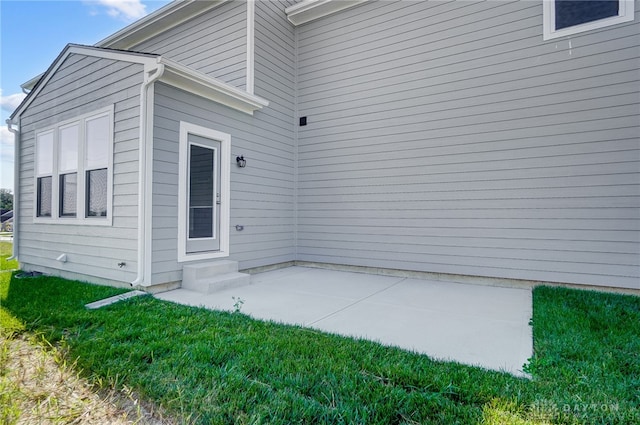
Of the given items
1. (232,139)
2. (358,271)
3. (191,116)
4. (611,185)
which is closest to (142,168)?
(191,116)

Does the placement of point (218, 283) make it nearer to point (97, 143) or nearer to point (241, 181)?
point (241, 181)

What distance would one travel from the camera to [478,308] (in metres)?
3.78

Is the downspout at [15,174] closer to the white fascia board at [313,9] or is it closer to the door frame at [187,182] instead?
the door frame at [187,182]

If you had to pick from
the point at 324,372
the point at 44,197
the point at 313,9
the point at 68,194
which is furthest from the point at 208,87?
the point at 324,372

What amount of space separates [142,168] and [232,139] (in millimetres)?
1605

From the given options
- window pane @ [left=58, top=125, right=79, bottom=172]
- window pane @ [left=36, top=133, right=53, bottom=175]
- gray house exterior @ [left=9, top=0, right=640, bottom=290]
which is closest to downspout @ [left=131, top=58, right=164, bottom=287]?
gray house exterior @ [left=9, top=0, right=640, bottom=290]

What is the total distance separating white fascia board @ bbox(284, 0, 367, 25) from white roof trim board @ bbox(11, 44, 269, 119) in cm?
229

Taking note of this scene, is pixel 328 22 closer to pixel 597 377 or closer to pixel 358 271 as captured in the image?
pixel 358 271

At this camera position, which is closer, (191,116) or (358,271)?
(191,116)

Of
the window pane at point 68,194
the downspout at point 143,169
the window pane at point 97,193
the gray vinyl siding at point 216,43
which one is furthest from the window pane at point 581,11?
the window pane at point 68,194

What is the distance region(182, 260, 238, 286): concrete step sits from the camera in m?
4.50

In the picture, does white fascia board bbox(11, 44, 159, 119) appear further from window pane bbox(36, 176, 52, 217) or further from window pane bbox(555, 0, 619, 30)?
window pane bbox(555, 0, 619, 30)

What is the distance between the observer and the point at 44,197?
5711 millimetres

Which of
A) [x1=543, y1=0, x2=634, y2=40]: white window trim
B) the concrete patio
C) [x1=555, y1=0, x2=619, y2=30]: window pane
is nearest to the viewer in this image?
the concrete patio
